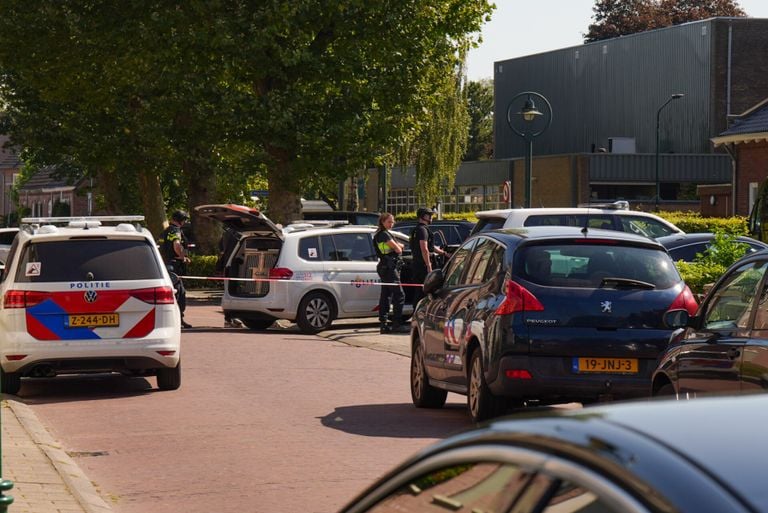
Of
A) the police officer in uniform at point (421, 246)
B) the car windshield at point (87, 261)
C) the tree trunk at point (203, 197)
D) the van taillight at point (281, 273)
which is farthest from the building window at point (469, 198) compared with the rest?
the car windshield at point (87, 261)

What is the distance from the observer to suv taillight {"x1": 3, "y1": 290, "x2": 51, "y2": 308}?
14.5m

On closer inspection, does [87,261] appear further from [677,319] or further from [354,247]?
[354,247]

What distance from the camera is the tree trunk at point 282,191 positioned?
37.4 meters

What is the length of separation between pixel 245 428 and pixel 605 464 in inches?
396

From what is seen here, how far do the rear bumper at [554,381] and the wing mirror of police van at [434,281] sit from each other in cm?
222

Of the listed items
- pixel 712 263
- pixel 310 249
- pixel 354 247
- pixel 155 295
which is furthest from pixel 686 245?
pixel 155 295

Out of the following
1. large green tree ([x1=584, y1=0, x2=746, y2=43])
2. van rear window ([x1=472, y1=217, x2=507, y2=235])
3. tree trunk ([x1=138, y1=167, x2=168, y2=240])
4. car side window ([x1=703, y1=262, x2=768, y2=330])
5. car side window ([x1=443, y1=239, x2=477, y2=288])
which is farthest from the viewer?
large green tree ([x1=584, y1=0, x2=746, y2=43])

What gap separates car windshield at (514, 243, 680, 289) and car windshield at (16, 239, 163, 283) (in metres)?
4.77

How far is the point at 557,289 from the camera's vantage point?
37.4 ft

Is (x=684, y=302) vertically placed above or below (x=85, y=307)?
above

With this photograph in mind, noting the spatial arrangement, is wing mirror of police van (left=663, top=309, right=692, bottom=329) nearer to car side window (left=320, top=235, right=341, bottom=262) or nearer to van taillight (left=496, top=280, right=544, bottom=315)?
van taillight (left=496, top=280, right=544, bottom=315)

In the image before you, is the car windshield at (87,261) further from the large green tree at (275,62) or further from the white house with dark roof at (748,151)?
the white house with dark roof at (748,151)

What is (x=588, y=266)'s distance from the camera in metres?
11.6

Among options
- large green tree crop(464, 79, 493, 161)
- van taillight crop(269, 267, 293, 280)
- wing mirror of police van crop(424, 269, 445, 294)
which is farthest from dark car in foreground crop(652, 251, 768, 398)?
large green tree crop(464, 79, 493, 161)
